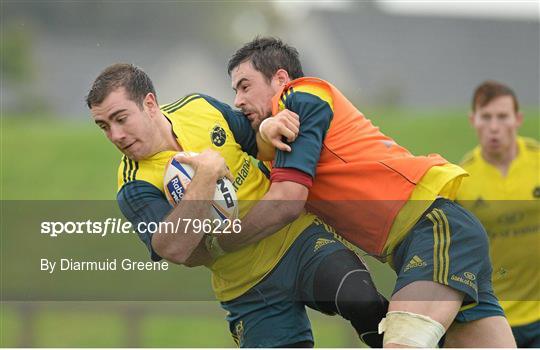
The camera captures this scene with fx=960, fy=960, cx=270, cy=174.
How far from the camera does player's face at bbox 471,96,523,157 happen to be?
7430mm

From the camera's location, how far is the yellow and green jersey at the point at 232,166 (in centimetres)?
535

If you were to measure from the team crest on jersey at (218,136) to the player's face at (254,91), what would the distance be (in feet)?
0.61

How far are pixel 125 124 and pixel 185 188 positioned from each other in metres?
0.49

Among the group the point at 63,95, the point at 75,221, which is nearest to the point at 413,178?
the point at 75,221

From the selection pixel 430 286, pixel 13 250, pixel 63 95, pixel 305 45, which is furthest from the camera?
pixel 305 45

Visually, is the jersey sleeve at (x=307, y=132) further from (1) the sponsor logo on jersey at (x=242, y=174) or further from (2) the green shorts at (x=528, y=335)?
(2) the green shorts at (x=528, y=335)

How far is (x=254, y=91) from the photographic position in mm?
5465

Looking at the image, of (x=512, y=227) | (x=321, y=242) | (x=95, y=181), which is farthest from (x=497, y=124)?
(x=95, y=181)

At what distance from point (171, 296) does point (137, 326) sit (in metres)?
1.37

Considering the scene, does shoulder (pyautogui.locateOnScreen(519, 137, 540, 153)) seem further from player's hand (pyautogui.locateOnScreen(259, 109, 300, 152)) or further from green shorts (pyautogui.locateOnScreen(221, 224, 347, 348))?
player's hand (pyautogui.locateOnScreen(259, 109, 300, 152))

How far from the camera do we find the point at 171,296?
13.8m

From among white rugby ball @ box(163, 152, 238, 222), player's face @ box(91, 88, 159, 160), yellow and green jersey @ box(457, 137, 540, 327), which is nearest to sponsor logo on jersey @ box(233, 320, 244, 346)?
white rugby ball @ box(163, 152, 238, 222)

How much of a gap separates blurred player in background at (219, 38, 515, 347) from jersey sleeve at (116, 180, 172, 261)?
435 mm

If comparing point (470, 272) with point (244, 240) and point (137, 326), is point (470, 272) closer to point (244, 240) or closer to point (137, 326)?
point (244, 240)
